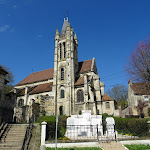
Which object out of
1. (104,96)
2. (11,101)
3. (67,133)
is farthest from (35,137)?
(104,96)

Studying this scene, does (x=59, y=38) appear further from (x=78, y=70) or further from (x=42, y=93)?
(x=42, y=93)

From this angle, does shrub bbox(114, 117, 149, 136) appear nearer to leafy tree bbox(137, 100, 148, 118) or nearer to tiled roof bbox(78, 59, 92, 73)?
leafy tree bbox(137, 100, 148, 118)

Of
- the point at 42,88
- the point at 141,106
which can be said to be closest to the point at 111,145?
the point at 141,106

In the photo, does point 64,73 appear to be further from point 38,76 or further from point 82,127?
point 82,127

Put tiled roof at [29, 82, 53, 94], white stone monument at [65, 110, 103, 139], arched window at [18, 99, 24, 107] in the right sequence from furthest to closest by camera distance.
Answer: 1. arched window at [18, 99, 24, 107]
2. tiled roof at [29, 82, 53, 94]
3. white stone monument at [65, 110, 103, 139]

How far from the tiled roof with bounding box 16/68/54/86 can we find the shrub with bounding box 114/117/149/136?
25.9 m

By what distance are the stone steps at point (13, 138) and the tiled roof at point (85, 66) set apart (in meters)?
24.5

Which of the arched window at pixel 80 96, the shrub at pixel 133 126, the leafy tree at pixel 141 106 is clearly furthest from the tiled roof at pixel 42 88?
the shrub at pixel 133 126

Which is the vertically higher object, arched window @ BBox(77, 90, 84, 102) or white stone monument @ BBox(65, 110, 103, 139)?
arched window @ BBox(77, 90, 84, 102)

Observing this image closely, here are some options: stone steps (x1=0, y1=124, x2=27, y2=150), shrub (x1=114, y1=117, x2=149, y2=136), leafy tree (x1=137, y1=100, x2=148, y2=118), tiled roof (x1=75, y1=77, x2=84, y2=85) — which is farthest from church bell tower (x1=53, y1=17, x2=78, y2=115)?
stone steps (x1=0, y1=124, x2=27, y2=150)

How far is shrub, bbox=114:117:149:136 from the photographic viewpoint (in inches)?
556

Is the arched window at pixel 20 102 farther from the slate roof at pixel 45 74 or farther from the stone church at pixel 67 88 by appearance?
the slate roof at pixel 45 74

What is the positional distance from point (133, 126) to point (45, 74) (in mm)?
30730

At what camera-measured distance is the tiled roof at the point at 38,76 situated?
40.8 meters
